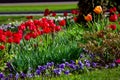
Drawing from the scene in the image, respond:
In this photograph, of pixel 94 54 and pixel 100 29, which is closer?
pixel 94 54

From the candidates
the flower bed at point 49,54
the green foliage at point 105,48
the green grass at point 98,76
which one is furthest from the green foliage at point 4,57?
the green foliage at point 105,48

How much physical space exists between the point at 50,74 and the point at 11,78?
26.3 inches

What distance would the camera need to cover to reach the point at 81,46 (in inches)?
355

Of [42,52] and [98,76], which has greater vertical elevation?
[42,52]

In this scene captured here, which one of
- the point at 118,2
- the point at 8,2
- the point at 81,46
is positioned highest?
the point at 81,46

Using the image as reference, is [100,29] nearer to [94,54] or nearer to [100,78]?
[94,54]

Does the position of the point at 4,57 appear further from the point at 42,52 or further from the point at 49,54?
the point at 49,54

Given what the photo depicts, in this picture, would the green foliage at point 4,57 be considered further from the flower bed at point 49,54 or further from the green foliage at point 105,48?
the green foliage at point 105,48

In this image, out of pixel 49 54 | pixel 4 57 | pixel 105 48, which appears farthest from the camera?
pixel 105 48

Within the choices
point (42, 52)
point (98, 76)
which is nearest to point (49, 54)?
point (42, 52)

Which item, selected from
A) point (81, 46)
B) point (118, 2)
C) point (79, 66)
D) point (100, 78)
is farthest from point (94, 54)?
point (118, 2)

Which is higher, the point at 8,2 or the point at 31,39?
the point at 31,39

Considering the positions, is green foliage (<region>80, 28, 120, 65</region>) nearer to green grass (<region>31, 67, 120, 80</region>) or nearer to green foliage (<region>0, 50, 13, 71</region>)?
green grass (<region>31, 67, 120, 80</region>)

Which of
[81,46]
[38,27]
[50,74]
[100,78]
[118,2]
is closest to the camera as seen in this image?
[100,78]
